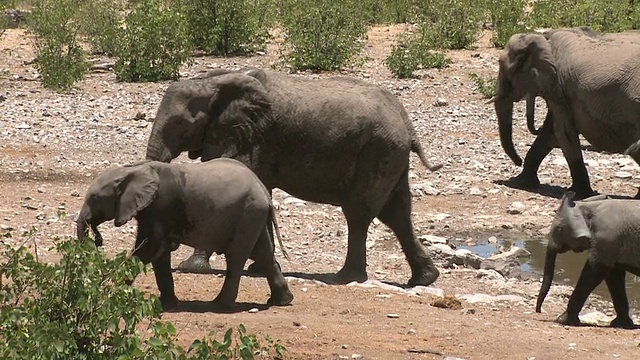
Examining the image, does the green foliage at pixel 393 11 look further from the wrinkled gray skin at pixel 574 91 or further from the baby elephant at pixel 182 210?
the baby elephant at pixel 182 210

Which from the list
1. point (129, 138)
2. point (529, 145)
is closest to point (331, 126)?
point (129, 138)

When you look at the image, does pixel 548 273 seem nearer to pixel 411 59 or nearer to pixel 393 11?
pixel 411 59

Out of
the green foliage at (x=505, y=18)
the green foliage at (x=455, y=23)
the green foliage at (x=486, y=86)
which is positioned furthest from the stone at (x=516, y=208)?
the green foliage at (x=455, y=23)

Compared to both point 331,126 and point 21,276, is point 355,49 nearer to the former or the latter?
point 331,126

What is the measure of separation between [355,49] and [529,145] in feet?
16.1

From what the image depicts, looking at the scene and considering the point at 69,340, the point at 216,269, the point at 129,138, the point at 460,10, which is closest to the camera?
the point at 69,340

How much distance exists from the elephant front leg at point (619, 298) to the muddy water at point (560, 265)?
159 cm

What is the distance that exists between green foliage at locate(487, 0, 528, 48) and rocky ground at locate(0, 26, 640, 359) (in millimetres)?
338

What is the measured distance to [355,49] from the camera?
21875 millimetres

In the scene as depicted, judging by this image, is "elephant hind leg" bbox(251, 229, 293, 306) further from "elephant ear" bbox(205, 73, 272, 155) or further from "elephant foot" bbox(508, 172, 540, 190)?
"elephant foot" bbox(508, 172, 540, 190)

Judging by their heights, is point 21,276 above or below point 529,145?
above

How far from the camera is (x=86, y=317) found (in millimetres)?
6770

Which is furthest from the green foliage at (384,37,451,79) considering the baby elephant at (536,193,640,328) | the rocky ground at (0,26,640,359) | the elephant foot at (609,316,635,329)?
the elephant foot at (609,316,635,329)

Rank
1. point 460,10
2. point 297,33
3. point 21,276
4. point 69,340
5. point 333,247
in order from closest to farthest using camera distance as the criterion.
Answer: point 69,340 → point 21,276 → point 333,247 → point 297,33 → point 460,10
